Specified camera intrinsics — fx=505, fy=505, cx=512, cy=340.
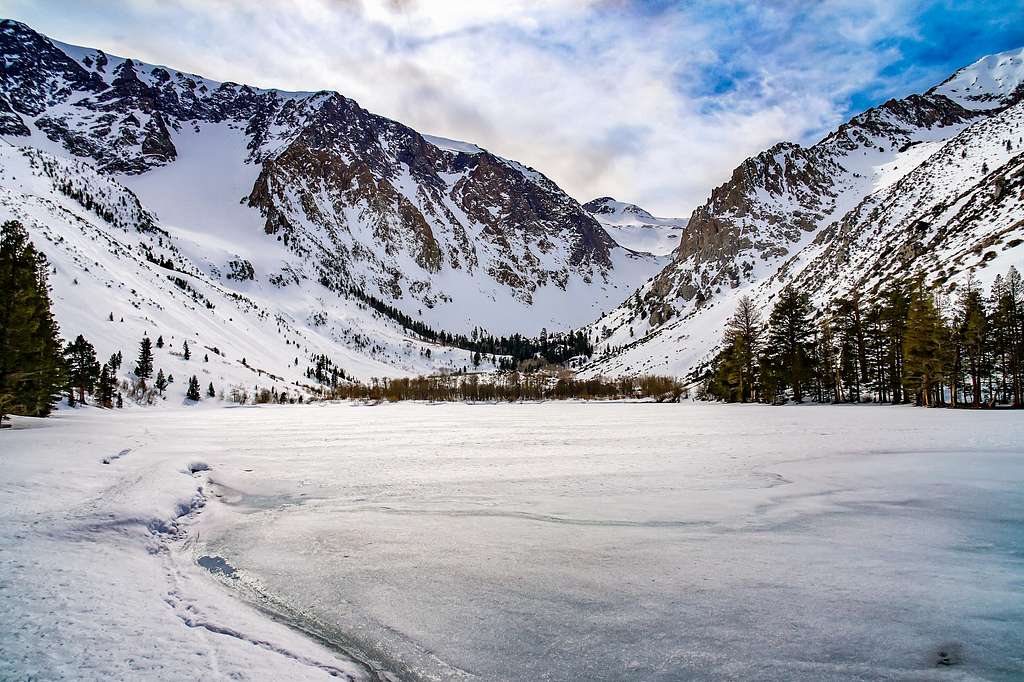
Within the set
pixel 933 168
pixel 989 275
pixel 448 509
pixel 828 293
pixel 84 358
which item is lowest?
pixel 448 509

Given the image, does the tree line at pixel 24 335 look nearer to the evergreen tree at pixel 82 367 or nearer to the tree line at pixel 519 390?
the evergreen tree at pixel 82 367

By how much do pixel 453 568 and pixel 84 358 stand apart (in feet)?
331

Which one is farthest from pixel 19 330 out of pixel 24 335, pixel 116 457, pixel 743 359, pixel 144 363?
pixel 144 363

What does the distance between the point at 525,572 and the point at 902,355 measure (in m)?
64.4

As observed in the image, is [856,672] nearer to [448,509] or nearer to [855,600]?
[855,600]

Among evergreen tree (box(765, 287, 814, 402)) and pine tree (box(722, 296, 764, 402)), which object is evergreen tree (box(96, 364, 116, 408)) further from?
evergreen tree (box(765, 287, 814, 402))

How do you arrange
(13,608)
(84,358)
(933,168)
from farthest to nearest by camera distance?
(933,168)
(84,358)
(13,608)

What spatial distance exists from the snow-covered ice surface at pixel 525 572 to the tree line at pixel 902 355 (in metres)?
38.3

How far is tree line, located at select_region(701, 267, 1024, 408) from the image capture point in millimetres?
46156

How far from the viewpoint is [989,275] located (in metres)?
66.9

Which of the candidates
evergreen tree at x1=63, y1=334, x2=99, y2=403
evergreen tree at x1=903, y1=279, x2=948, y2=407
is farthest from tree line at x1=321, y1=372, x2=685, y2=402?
evergreen tree at x1=63, y1=334, x2=99, y2=403

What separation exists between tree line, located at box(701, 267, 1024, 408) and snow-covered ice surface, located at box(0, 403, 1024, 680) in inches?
1509

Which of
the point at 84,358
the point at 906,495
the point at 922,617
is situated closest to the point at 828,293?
the point at 906,495

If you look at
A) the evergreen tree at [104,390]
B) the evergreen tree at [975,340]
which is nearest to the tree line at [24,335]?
the evergreen tree at [104,390]
